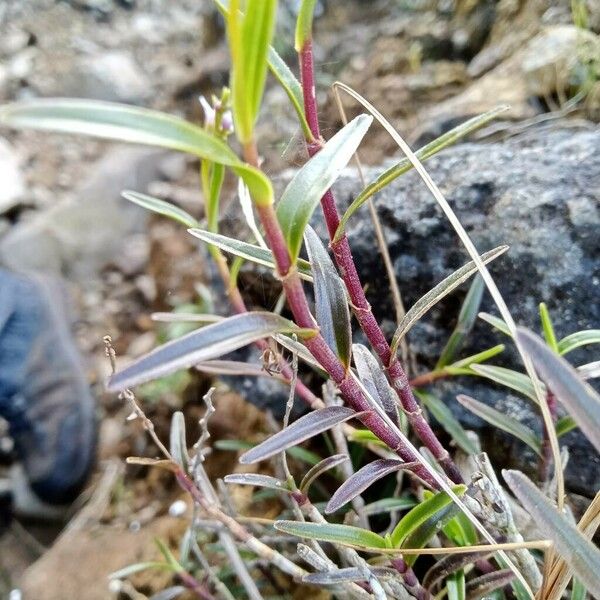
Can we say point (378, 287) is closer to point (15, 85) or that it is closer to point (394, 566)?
point (394, 566)

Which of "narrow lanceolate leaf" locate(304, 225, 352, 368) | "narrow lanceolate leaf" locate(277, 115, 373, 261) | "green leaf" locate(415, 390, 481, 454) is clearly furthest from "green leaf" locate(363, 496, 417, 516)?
"narrow lanceolate leaf" locate(277, 115, 373, 261)

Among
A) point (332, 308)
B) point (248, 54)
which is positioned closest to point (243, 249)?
point (332, 308)

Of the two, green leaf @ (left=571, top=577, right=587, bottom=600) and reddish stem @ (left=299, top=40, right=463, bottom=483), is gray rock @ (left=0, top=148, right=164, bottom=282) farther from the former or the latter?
green leaf @ (left=571, top=577, right=587, bottom=600)

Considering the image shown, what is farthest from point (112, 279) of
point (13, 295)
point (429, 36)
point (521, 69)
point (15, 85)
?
point (521, 69)

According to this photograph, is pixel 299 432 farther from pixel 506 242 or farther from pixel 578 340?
pixel 506 242

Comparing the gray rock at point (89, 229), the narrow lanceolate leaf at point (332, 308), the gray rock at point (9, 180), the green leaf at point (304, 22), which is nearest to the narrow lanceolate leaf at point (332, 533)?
the narrow lanceolate leaf at point (332, 308)
